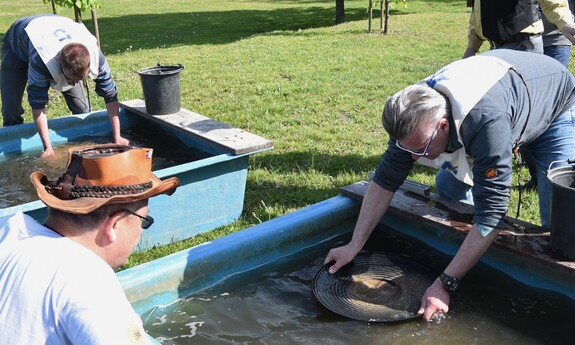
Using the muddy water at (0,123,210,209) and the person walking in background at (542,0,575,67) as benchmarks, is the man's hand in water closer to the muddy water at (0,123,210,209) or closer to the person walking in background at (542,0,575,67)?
the muddy water at (0,123,210,209)

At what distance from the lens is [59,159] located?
5.34 meters

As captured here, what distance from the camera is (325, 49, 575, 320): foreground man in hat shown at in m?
2.78

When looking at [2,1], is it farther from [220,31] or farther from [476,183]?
[476,183]

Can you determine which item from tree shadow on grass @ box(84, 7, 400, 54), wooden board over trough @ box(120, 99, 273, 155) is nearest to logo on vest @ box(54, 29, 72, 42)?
wooden board over trough @ box(120, 99, 273, 155)

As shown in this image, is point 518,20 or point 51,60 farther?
point 51,60

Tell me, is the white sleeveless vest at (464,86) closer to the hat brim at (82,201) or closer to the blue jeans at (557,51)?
the hat brim at (82,201)

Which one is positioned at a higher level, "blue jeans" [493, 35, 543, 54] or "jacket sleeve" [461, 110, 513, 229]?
"blue jeans" [493, 35, 543, 54]

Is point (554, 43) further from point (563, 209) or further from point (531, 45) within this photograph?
point (563, 209)

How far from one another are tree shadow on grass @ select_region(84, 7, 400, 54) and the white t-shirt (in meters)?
12.3

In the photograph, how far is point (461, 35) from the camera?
12.3 m

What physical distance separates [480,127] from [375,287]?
1168 millimetres

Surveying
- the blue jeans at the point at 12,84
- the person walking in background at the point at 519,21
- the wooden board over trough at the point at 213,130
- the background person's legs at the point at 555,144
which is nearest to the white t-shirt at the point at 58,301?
the background person's legs at the point at 555,144

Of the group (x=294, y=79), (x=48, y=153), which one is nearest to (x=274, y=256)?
(x=48, y=153)

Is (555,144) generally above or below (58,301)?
below
